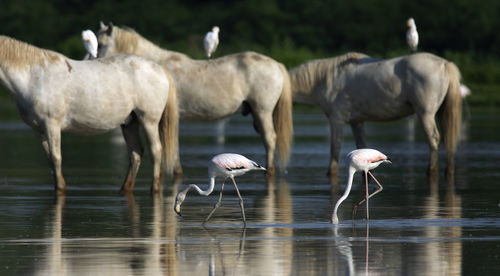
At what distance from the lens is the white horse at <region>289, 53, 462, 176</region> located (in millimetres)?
18156

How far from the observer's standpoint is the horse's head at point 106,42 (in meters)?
18.4

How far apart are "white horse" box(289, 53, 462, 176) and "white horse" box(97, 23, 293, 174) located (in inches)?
27.5

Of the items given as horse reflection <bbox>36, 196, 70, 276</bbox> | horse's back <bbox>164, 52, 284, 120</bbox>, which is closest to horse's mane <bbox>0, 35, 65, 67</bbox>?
horse reflection <bbox>36, 196, 70, 276</bbox>

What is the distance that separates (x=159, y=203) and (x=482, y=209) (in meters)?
3.72

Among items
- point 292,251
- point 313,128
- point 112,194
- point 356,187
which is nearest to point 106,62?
point 112,194

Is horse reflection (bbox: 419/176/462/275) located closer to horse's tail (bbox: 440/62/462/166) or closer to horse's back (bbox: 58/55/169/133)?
horse's tail (bbox: 440/62/462/166)

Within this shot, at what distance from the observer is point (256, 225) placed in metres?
11.5

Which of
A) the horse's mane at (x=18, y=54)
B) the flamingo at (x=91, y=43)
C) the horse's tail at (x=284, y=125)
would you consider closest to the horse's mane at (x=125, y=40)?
the flamingo at (x=91, y=43)

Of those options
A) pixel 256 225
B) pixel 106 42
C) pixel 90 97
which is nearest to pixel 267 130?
pixel 106 42

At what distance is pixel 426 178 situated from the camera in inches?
685

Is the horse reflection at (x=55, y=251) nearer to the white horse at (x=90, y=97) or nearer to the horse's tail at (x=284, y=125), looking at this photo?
the white horse at (x=90, y=97)

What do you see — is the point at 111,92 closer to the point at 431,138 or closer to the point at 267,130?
the point at 267,130

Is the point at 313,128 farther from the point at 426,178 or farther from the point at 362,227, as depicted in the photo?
the point at 362,227

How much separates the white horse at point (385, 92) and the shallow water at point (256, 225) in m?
0.70
